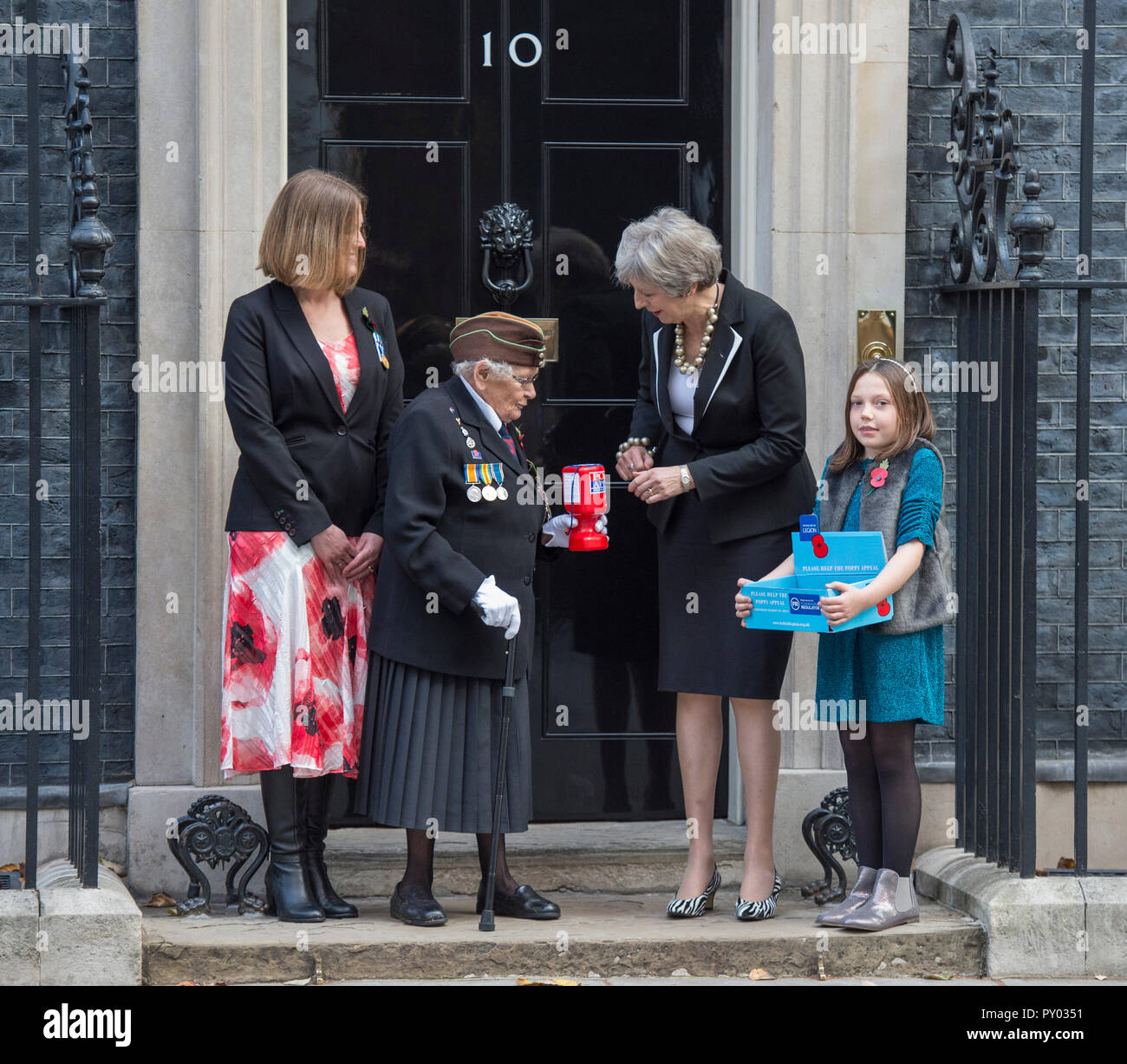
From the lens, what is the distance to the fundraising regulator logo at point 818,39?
578 centimetres

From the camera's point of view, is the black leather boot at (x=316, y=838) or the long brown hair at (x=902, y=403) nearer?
the long brown hair at (x=902, y=403)

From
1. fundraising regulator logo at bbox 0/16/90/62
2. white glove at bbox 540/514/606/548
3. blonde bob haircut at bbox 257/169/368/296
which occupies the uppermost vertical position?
fundraising regulator logo at bbox 0/16/90/62

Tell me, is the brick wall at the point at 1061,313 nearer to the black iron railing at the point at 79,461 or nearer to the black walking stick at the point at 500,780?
the black walking stick at the point at 500,780

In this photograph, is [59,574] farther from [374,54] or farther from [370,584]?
[374,54]

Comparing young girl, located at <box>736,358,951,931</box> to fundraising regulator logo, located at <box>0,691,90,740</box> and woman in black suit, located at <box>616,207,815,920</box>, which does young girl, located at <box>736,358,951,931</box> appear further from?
fundraising regulator logo, located at <box>0,691,90,740</box>

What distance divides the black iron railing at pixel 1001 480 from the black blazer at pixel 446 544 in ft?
4.81

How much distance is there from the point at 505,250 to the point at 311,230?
1.06 meters

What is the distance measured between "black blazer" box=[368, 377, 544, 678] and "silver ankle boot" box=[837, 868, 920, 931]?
1275mm

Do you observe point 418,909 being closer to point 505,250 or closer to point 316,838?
point 316,838

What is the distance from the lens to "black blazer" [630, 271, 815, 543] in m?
5.04

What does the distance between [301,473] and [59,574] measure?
1255 millimetres

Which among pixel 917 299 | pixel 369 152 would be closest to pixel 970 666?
pixel 917 299

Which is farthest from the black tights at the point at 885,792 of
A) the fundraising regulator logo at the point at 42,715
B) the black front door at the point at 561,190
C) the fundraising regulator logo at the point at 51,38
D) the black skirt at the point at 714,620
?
the fundraising regulator logo at the point at 51,38

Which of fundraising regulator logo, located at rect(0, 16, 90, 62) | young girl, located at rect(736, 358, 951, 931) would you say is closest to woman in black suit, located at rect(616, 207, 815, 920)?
young girl, located at rect(736, 358, 951, 931)
